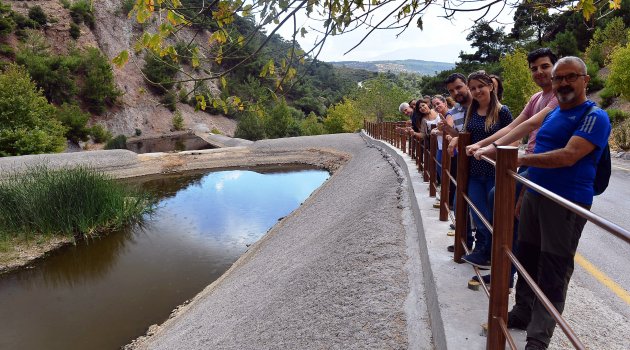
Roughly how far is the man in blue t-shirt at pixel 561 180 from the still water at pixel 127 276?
6.00 m

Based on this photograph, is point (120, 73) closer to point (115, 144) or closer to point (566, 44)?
point (115, 144)

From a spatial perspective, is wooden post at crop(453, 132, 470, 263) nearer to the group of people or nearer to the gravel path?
the group of people

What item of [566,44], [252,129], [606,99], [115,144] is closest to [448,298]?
[606,99]

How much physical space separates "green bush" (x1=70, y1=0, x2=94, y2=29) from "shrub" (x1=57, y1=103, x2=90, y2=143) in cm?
1647

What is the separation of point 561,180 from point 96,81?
150 feet

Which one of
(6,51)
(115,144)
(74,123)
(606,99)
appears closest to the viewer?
(606,99)

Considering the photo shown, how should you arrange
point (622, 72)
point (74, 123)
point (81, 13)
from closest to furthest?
point (622, 72) → point (74, 123) → point (81, 13)

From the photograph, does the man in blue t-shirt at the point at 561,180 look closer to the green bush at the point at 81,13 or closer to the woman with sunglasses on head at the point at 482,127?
the woman with sunglasses on head at the point at 482,127

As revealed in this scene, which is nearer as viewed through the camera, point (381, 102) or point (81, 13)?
point (381, 102)

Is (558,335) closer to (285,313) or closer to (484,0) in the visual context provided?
(484,0)

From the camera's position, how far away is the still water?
6.71m

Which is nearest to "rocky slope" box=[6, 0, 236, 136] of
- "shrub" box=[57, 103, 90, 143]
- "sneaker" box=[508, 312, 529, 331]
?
"shrub" box=[57, 103, 90, 143]

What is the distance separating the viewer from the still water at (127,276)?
22.0 feet

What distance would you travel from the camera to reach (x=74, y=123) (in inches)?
1318
